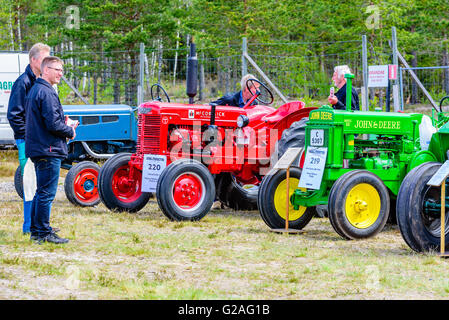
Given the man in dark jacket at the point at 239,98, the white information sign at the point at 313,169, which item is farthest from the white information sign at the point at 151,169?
the white information sign at the point at 313,169

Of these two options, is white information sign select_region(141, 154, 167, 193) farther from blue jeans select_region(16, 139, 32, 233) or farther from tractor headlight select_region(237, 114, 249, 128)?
blue jeans select_region(16, 139, 32, 233)

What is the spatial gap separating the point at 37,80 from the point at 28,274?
6.72ft

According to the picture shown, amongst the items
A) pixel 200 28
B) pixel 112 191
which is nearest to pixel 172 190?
pixel 112 191

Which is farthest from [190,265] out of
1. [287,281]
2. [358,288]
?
[358,288]

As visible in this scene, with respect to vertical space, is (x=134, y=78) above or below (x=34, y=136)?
above

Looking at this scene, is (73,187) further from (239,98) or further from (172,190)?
(239,98)

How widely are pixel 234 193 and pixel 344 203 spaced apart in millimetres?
2952

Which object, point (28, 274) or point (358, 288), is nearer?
point (358, 288)

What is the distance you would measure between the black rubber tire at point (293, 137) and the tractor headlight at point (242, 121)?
1.57 feet

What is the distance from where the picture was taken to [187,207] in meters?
8.18

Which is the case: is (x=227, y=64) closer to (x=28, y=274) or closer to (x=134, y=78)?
(x=134, y=78)

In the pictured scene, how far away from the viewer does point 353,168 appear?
7523 mm

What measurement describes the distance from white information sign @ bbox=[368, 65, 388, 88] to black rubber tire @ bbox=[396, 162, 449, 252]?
255 inches

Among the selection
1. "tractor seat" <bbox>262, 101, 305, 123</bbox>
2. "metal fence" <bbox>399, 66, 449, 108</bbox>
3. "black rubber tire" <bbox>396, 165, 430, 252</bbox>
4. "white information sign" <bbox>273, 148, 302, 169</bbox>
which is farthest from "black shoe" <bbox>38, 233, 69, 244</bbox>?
"metal fence" <bbox>399, 66, 449, 108</bbox>
